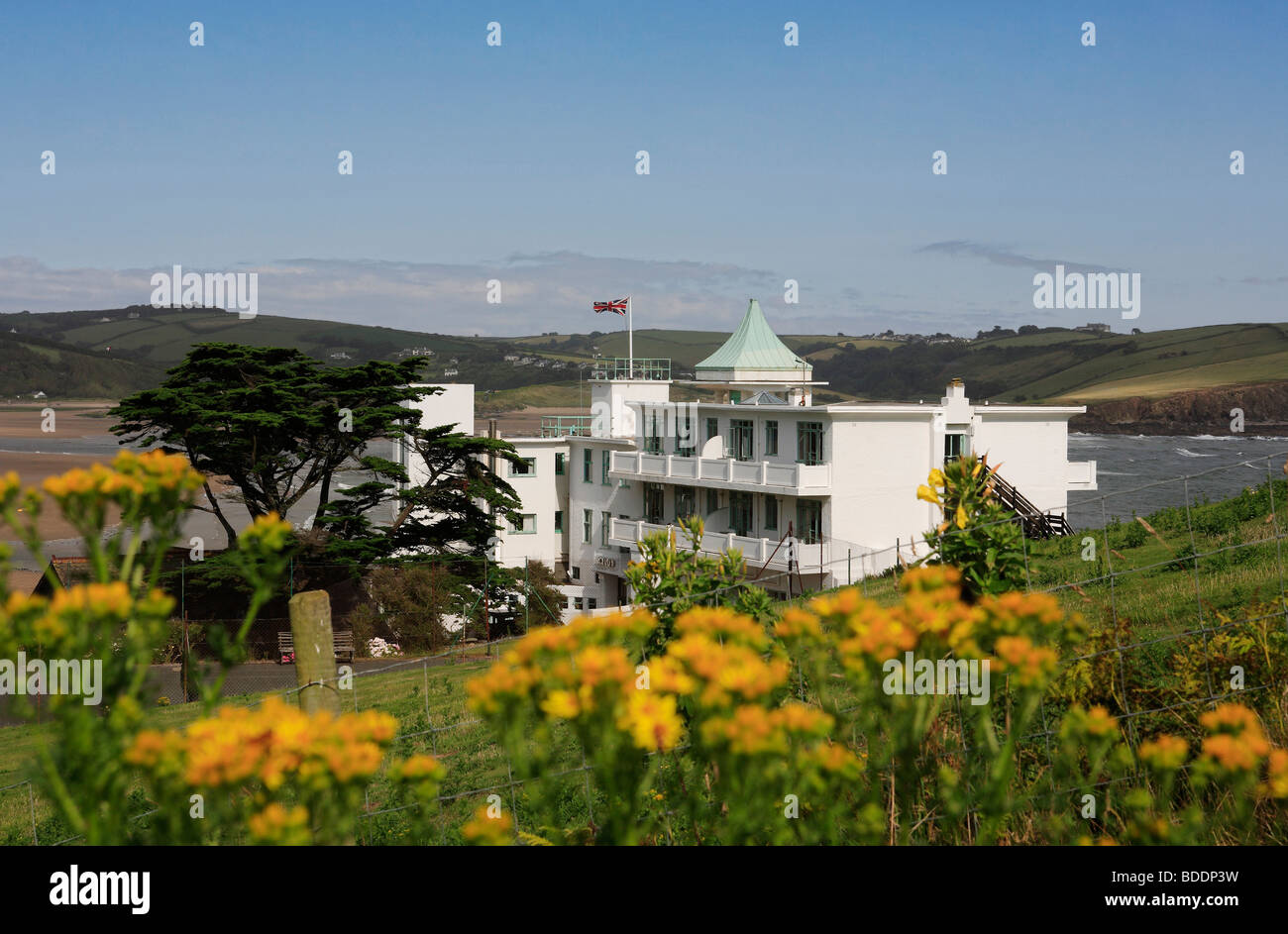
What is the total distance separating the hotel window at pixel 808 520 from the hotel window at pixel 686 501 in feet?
16.9

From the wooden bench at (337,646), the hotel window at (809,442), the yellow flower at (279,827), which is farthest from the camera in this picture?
the hotel window at (809,442)

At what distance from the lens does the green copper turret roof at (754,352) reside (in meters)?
52.6

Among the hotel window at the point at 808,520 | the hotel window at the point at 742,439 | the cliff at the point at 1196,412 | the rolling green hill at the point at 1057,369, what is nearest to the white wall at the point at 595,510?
the hotel window at the point at 742,439

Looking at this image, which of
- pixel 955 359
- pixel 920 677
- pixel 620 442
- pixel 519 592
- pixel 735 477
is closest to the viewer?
pixel 920 677

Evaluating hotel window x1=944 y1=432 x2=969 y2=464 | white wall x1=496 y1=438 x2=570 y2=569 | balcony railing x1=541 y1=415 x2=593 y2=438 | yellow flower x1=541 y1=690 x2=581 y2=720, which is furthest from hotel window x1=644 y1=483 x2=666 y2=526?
yellow flower x1=541 y1=690 x2=581 y2=720

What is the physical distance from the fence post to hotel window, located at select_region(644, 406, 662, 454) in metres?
43.1

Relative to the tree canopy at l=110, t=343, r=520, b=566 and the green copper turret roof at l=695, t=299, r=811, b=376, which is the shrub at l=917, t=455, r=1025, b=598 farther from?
the green copper turret roof at l=695, t=299, r=811, b=376

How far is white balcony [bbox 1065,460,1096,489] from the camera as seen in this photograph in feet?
147

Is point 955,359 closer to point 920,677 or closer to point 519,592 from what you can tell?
point 519,592

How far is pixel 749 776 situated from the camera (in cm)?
158

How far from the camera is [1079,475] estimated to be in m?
44.9

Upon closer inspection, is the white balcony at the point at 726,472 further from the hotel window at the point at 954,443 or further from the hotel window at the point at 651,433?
the hotel window at the point at 954,443
